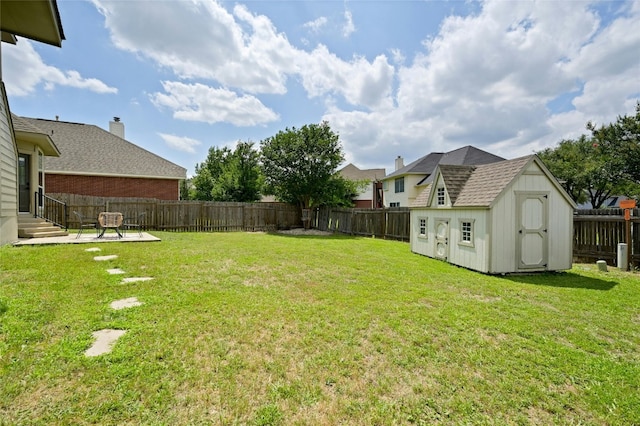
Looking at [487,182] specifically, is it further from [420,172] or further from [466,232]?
[420,172]

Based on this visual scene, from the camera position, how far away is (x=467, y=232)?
8.01 meters

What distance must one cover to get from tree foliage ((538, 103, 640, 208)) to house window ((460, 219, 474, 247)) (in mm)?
16796

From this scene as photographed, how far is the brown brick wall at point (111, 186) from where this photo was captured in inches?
680

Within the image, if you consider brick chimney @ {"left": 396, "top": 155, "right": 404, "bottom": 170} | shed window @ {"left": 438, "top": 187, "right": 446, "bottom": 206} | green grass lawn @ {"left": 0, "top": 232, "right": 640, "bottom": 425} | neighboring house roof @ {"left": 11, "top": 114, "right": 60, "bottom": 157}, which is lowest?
green grass lawn @ {"left": 0, "top": 232, "right": 640, "bottom": 425}

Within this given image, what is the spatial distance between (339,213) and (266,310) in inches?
564

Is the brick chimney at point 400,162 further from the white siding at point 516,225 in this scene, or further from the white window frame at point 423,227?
the white siding at point 516,225

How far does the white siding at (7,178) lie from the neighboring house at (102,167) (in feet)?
33.8

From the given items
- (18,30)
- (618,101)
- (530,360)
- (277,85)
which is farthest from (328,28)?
(618,101)

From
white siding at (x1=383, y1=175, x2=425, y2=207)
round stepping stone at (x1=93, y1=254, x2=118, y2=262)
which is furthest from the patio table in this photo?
white siding at (x1=383, y1=175, x2=425, y2=207)

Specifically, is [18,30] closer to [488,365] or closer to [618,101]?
[488,365]

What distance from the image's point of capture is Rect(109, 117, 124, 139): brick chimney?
72.3 feet

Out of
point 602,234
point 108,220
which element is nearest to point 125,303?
point 108,220

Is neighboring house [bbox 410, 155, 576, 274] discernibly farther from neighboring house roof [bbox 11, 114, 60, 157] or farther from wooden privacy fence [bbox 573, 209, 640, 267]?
neighboring house roof [bbox 11, 114, 60, 157]

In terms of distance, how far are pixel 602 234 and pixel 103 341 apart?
12035 mm
